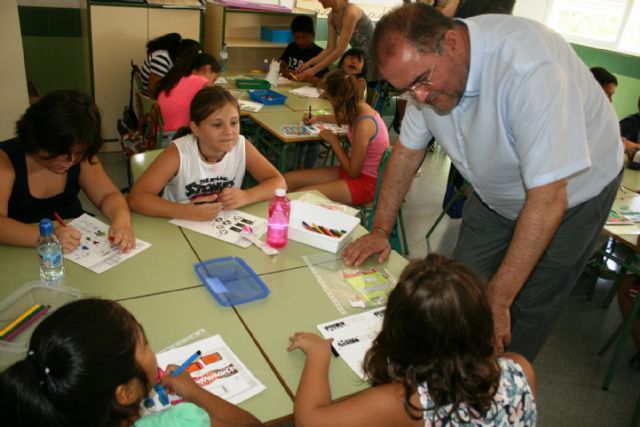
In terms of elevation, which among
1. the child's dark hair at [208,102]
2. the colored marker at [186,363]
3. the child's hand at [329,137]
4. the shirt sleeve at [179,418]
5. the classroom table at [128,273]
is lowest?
the child's hand at [329,137]

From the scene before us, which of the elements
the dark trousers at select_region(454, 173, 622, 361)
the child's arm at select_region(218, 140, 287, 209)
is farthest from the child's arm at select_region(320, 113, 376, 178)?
the dark trousers at select_region(454, 173, 622, 361)

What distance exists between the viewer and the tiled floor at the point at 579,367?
8.11ft

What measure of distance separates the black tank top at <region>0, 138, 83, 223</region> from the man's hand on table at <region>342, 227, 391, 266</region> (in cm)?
117

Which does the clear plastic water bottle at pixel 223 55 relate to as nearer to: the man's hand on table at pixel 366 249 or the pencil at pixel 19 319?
the man's hand on table at pixel 366 249

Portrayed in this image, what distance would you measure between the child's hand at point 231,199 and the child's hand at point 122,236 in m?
0.39

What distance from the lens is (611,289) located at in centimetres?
336

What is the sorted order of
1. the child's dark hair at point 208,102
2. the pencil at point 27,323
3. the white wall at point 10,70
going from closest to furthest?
1. the pencil at point 27,323
2. the child's dark hair at point 208,102
3. the white wall at point 10,70

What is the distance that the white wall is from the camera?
335 centimetres

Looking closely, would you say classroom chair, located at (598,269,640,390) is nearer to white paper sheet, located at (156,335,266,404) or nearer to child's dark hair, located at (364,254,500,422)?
child's dark hair, located at (364,254,500,422)

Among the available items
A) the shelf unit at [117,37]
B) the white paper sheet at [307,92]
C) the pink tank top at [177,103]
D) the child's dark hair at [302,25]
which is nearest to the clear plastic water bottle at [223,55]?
the shelf unit at [117,37]

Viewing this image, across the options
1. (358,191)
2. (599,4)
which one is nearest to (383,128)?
(358,191)

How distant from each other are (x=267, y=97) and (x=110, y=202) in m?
2.40

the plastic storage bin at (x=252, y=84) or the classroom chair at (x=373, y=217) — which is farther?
the plastic storage bin at (x=252, y=84)

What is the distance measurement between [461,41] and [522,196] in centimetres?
60
